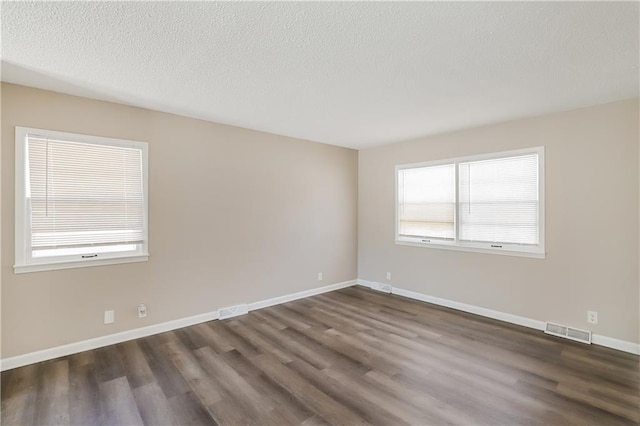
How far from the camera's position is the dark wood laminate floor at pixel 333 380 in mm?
2143

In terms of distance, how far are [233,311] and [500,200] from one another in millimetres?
3892

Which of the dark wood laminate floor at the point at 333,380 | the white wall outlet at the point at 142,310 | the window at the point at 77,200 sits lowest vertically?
the dark wood laminate floor at the point at 333,380

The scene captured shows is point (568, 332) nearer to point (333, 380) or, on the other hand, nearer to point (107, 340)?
point (333, 380)

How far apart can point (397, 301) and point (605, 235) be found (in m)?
2.68

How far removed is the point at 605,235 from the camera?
3.23 m

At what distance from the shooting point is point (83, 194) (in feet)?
10.2

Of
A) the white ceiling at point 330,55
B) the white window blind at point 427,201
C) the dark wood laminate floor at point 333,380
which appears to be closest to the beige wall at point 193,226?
the white ceiling at point 330,55

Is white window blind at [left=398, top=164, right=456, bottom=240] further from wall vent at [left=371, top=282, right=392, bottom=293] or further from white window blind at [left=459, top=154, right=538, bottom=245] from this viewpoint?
wall vent at [left=371, top=282, right=392, bottom=293]

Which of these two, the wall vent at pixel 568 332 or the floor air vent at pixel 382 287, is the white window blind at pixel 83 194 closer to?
the floor air vent at pixel 382 287

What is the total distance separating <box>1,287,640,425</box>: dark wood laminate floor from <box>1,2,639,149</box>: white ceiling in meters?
2.59

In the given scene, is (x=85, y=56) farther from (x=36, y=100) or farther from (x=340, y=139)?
(x=340, y=139)

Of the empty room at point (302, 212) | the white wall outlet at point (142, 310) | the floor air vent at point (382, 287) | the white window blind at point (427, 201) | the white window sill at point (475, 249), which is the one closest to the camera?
the empty room at point (302, 212)

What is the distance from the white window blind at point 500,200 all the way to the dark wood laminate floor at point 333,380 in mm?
1190

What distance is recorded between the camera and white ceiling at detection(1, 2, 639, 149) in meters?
1.77
